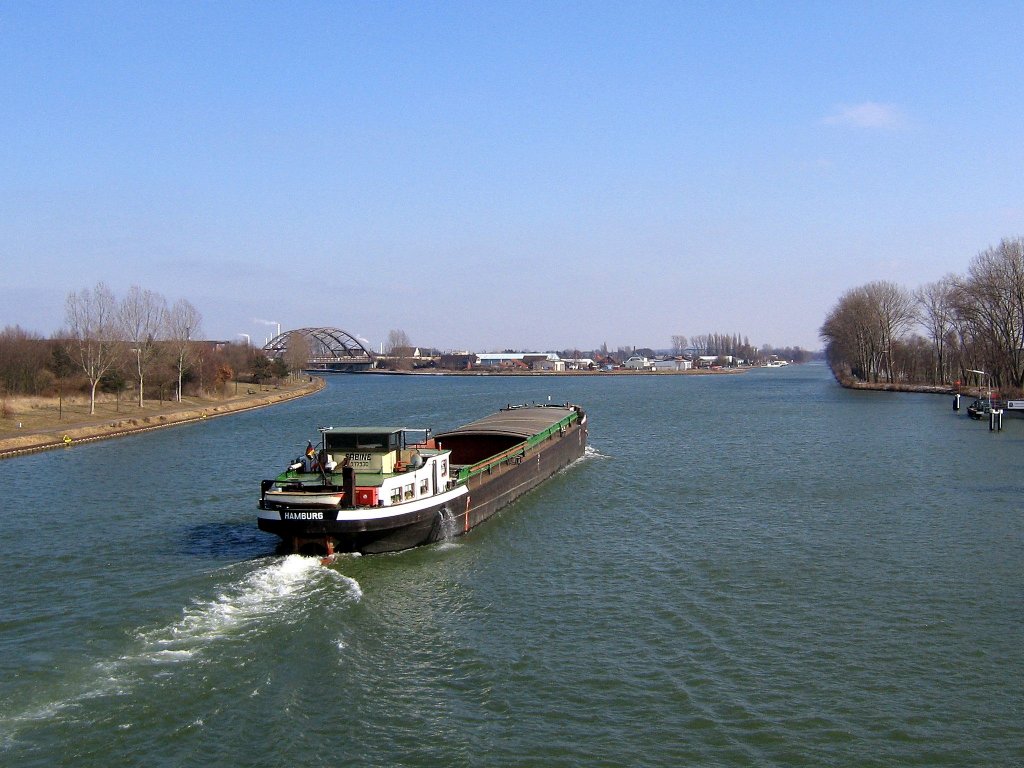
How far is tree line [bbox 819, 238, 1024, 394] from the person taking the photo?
6819cm

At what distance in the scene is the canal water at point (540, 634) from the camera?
1130 cm

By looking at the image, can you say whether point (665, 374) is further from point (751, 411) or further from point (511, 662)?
point (511, 662)

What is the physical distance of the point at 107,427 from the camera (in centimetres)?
4894

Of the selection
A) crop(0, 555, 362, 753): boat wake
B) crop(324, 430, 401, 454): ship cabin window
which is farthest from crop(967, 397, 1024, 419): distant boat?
crop(0, 555, 362, 753): boat wake

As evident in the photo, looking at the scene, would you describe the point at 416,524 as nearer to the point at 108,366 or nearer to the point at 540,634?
the point at 540,634

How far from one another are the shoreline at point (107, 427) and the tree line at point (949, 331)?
60.3 m

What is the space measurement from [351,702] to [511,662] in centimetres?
280

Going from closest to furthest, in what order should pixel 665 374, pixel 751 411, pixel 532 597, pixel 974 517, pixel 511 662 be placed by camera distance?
pixel 511 662, pixel 532 597, pixel 974 517, pixel 751 411, pixel 665 374

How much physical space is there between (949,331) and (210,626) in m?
92.2

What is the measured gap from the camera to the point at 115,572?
1847cm

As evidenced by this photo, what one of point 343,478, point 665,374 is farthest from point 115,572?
point 665,374

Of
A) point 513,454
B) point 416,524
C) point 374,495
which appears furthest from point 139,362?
point 374,495

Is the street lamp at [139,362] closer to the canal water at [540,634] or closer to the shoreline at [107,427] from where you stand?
the shoreline at [107,427]

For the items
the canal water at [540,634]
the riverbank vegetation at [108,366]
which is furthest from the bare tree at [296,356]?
the canal water at [540,634]
